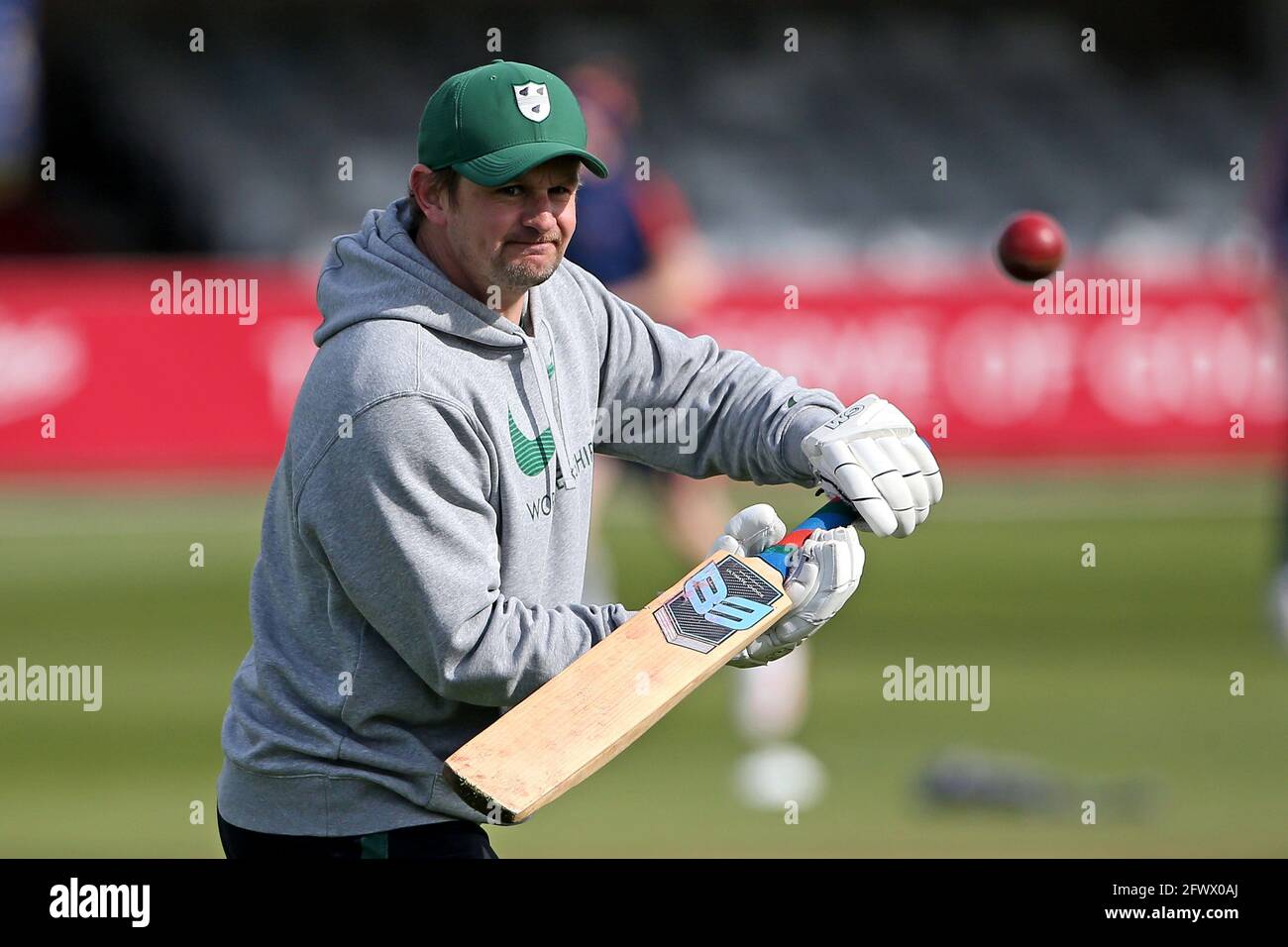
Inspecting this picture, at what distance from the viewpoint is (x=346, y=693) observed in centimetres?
348

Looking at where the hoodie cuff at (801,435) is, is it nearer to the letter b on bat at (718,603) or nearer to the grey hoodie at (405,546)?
the grey hoodie at (405,546)

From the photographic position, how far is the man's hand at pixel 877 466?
3713 millimetres

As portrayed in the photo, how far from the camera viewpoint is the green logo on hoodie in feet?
11.6

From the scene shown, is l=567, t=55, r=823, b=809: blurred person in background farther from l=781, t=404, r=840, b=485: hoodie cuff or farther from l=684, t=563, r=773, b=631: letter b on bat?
l=684, t=563, r=773, b=631: letter b on bat

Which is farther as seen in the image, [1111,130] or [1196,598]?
[1111,130]

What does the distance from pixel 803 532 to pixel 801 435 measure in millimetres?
208

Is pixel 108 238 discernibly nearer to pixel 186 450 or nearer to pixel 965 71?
pixel 186 450

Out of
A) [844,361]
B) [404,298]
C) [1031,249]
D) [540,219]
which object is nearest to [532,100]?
[540,219]

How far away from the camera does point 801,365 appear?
1455cm

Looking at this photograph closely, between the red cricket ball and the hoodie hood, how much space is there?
1232 mm

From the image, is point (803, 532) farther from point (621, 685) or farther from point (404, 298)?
point (404, 298)

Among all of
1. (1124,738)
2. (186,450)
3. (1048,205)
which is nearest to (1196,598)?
(1124,738)

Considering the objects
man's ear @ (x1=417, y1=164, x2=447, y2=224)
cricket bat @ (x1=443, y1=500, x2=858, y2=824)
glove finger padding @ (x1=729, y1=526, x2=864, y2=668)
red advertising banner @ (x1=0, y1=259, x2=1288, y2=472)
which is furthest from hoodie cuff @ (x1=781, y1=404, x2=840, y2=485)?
red advertising banner @ (x1=0, y1=259, x2=1288, y2=472)
